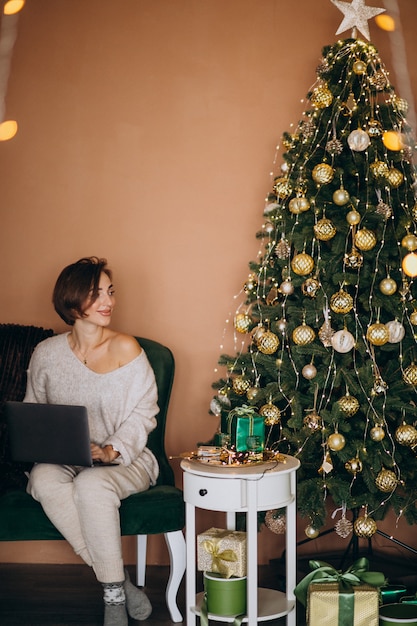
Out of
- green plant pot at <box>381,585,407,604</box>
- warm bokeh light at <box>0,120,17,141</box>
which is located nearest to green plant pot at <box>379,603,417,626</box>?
green plant pot at <box>381,585,407,604</box>

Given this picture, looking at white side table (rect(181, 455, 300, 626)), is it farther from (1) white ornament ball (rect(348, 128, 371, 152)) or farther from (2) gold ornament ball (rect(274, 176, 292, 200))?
(1) white ornament ball (rect(348, 128, 371, 152))

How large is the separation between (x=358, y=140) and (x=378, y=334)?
0.70 metres

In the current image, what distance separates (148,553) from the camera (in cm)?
352

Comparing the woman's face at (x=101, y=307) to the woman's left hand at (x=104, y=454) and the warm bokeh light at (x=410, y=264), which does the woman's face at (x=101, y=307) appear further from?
the warm bokeh light at (x=410, y=264)

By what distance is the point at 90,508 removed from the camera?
2740 millimetres

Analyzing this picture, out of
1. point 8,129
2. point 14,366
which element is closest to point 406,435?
point 14,366

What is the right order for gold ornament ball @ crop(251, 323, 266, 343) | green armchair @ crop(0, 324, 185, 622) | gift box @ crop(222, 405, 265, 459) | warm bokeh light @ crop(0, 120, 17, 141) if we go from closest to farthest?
gift box @ crop(222, 405, 265, 459), green armchair @ crop(0, 324, 185, 622), gold ornament ball @ crop(251, 323, 266, 343), warm bokeh light @ crop(0, 120, 17, 141)

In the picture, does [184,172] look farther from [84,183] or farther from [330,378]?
[330,378]

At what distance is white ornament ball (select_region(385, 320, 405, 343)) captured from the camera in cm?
286

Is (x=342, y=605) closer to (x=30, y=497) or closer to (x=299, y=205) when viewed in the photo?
(x=30, y=497)

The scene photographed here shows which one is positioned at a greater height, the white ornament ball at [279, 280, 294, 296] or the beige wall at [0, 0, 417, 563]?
the beige wall at [0, 0, 417, 563]

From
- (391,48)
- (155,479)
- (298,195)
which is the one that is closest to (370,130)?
(298,195)

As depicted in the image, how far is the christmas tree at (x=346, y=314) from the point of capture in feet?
9.39

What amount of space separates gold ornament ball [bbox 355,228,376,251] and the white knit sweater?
0.95 meters
